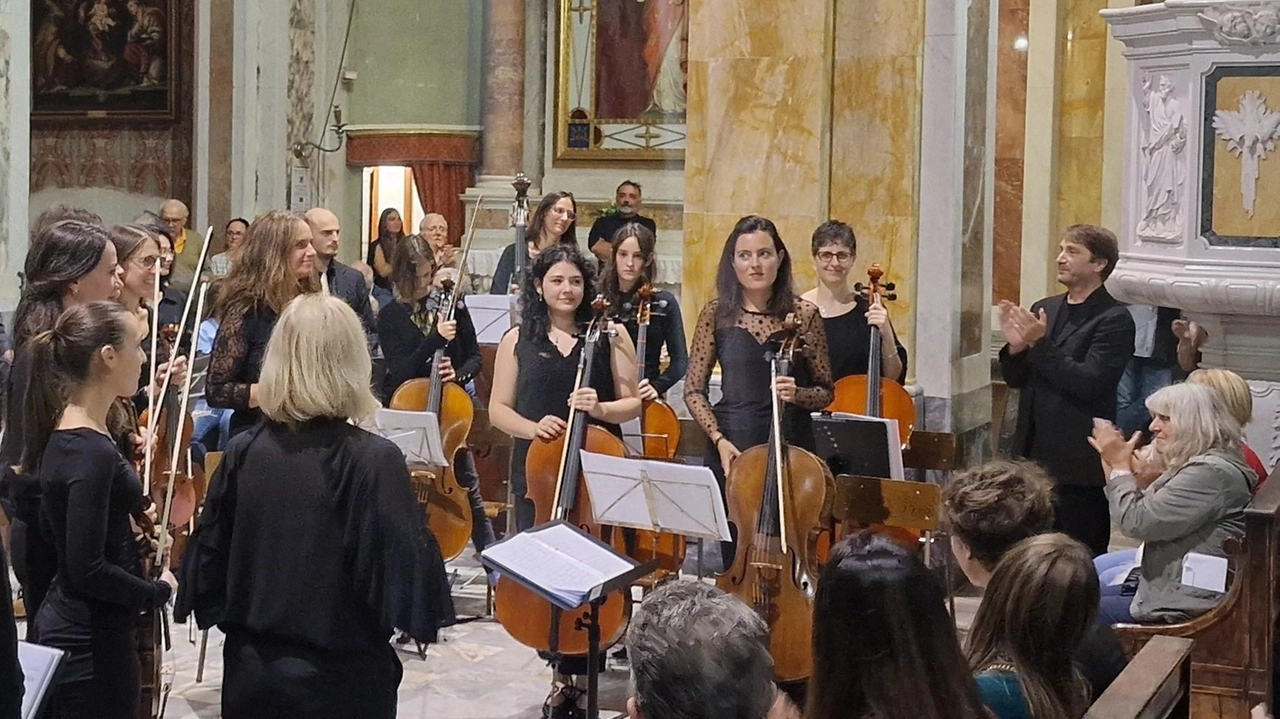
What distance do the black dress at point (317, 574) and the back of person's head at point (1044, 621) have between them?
3.64 feet

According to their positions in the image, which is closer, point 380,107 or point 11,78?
point 11,78

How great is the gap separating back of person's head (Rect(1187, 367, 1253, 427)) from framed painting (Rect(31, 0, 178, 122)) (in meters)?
10.8

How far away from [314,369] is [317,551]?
1.19 feet

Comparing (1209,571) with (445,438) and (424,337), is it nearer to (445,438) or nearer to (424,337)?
(445,438)

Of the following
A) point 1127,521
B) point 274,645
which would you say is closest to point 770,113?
point 1127,521

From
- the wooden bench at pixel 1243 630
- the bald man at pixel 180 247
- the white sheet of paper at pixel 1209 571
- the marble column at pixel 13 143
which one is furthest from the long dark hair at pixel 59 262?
the bald man at pixel 180 247

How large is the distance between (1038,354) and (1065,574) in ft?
10.3

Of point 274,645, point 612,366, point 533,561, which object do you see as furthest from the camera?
point 612,366

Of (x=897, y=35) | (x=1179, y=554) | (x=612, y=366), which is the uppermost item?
(x=897, y=35)

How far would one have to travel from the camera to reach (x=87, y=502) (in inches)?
134

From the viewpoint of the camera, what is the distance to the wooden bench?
14.1 feet

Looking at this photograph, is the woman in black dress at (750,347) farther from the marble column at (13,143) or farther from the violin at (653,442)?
the marble column at (13,143)

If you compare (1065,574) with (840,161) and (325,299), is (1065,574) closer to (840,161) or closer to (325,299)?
(325,299)

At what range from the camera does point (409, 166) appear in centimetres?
1450
